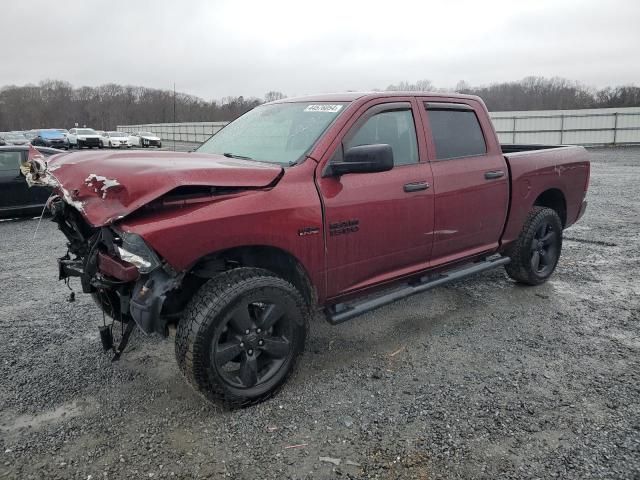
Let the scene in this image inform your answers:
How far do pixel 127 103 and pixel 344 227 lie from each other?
311ft

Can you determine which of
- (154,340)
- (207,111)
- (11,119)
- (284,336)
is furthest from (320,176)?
(11,119)

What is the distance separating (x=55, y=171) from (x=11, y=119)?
99.6 m

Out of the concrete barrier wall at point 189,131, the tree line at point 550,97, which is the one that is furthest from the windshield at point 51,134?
the tree line at point 550,97

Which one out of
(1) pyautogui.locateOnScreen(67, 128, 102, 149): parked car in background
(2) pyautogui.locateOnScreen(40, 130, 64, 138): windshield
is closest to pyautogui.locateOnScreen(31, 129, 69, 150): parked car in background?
(2) pyautogui.locateOnScreen(40, 130, 64, 138): windshield

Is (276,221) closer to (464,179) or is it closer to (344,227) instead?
(344,227)

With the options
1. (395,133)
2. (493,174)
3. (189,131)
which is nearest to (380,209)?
(395,133)

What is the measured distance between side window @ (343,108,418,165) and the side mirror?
36 cm

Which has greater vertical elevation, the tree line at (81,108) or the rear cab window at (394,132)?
the tree line at (81,108)

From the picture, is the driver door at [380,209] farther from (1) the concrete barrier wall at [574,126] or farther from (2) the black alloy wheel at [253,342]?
(1) the concrete barrier wall at [574,126]

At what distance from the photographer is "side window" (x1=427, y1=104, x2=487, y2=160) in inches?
157

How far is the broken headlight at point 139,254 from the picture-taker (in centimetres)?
252

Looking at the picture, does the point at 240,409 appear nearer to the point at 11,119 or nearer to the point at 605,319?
the point at 605,319

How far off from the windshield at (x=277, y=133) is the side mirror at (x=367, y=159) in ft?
1.04

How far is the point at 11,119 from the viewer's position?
85.1m
